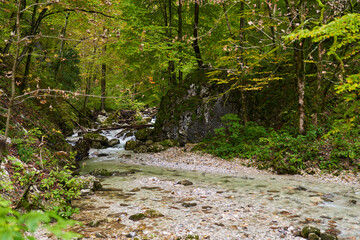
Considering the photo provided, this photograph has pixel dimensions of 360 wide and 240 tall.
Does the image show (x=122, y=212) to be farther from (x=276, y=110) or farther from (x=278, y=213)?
(x=276, y=110)

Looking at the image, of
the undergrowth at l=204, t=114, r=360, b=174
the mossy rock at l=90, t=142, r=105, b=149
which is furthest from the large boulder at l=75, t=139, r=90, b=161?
the undergrowth at l=204, t=114, r=360, b=174

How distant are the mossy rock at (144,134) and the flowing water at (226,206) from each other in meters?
7.78

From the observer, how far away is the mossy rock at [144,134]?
16.9 metres

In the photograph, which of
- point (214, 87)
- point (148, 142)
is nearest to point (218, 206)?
point (214, 87)

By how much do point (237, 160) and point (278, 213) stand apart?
6373 mm

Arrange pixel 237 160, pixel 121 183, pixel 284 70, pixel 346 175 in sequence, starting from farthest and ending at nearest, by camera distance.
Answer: pixel 284 70, pixel 237 160, pixel 346 175, pixel 121 183

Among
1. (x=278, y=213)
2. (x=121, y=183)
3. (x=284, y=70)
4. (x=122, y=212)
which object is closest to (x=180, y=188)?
(x=121, y=183)

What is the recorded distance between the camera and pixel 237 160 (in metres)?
11.5

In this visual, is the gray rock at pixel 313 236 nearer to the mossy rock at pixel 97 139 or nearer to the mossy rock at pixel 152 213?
the mossy rock at pixel 152 213

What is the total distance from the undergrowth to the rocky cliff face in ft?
6.27

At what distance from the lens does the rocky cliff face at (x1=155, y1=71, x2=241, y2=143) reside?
47.1ft

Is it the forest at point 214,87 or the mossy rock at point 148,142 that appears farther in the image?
the mossy rock at point 148,142

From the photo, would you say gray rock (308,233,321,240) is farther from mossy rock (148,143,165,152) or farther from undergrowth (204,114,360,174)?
mossy rock (148,143,165,152)

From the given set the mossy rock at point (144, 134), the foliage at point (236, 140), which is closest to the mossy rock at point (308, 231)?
the foliage at point (236, 140)
